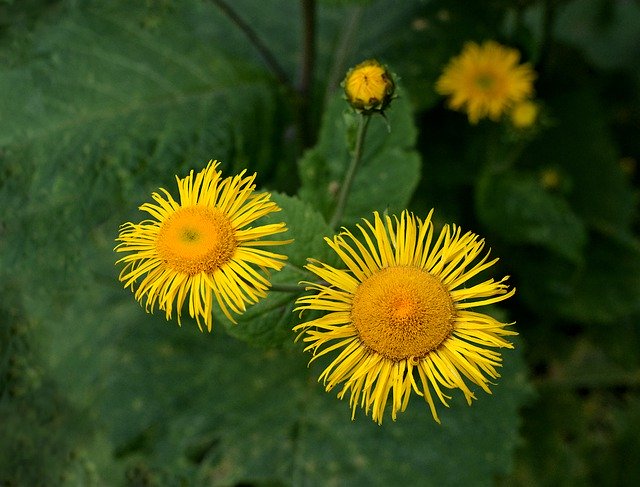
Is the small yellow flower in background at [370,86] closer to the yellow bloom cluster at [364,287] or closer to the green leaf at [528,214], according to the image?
the yellow bloom cluster at [364,287]

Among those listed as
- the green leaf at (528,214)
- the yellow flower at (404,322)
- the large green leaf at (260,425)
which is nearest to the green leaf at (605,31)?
the green leaf at (528,214)

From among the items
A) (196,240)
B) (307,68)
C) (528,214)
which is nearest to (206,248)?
(196,240)

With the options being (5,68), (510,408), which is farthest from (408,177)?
(5,68)

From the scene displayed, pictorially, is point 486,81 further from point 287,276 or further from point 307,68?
point 287,276

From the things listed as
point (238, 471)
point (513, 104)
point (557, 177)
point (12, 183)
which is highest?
point (513, 104)

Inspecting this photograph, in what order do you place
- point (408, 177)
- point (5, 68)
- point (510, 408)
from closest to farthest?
point (408, 177)
point (5, 68)
point (510, 408)

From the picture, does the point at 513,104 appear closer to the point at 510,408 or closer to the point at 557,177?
the point at 557,177
